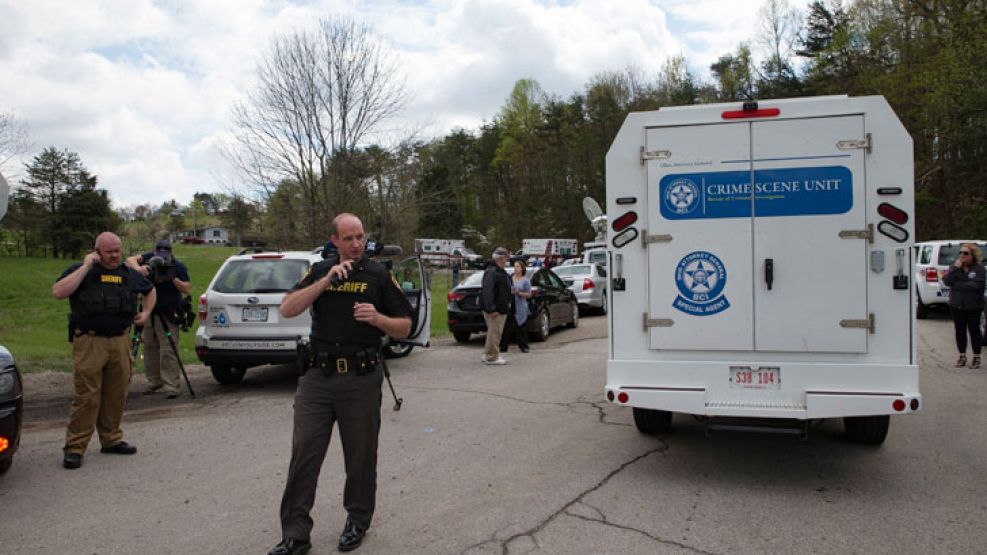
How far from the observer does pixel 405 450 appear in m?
6.19

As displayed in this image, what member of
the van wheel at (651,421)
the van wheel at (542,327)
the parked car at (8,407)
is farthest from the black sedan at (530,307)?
the parked car at (8,407)

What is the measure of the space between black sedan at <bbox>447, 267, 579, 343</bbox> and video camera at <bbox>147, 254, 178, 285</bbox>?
621 centimetres

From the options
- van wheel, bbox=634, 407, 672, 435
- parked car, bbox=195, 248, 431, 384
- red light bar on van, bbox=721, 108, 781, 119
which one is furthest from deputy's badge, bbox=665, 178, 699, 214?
parked car, bbox=195, 248, 431, 384

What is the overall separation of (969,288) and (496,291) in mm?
7050

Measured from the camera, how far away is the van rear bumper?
15.9 feet

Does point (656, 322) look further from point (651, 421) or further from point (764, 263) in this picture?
point (651, 421)

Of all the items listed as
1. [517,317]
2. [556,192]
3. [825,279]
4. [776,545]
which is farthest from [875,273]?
[556,192]

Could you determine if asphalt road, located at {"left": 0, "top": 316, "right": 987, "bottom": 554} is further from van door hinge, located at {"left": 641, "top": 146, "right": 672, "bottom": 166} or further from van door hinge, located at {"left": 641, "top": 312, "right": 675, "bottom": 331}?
van door hinge, located at {"left": 641, "top": 146, "right": 672, "bottom": 166}

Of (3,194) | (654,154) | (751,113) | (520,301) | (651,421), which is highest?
(751,113)

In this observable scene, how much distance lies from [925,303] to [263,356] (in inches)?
614

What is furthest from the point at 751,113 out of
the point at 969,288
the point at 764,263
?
the point at 969,288

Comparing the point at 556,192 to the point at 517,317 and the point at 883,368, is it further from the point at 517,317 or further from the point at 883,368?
the point at 883,368

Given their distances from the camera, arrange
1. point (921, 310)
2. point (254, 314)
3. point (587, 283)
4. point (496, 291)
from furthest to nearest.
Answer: point (587, 283) < point (921, 310) < point (496, 291) < point (254, 314)

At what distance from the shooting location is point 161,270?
8.73 metres
